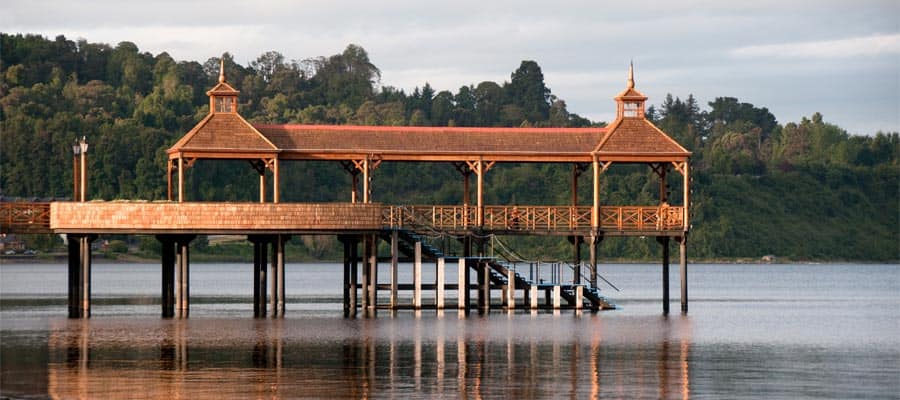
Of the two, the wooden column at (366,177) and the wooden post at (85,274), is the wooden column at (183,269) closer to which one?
the wooden post at (85,274)

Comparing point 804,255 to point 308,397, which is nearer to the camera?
point 308,397

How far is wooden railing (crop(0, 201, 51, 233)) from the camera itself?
6031 cm

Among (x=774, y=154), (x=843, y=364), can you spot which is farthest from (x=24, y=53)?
(x=843, y=364)

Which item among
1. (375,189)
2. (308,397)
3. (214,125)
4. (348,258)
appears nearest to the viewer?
(308,397)

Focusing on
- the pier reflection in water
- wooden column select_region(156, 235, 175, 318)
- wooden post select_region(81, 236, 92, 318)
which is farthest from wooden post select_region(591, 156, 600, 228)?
wooden post select_region(81, 236, 92, 318)

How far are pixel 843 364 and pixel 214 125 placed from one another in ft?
80.5

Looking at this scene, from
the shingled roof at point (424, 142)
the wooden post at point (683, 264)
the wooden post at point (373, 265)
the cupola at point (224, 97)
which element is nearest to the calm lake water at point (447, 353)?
the wooden post at point (683, 264)

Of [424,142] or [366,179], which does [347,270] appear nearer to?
[366,179]

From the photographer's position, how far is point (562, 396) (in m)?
38.6

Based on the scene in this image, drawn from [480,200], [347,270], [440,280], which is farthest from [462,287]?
[347,270]

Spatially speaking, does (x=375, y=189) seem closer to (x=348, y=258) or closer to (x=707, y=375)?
(x=348, y=258)

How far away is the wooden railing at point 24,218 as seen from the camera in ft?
198

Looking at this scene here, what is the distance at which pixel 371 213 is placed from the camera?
201ft

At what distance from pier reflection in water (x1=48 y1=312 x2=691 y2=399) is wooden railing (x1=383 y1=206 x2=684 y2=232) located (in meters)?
3.60
